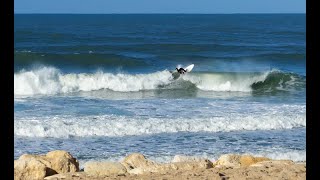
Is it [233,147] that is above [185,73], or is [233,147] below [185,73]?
below

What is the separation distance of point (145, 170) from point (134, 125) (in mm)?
5362

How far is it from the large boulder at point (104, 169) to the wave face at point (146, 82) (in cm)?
1213

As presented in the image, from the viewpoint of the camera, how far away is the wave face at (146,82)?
20.3m

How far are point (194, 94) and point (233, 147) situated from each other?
29.2 feet

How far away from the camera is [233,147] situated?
35.7 feet

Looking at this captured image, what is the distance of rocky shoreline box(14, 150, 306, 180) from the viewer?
6457mm

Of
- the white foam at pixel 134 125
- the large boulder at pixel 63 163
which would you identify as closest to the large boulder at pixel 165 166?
the large boulder at pixel 63 163

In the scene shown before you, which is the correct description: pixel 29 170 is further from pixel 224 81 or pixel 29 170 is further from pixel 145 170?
pixel 224 81

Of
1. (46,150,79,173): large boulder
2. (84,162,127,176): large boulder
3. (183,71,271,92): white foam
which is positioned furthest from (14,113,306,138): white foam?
(183,71,271,92): white foam

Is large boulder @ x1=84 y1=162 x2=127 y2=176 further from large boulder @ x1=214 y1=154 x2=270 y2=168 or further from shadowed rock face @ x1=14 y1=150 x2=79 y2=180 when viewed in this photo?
large boulder @ x1=214 y1=154 x2=270 y2=168

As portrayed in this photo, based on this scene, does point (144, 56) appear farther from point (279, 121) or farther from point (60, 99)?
point (279, 121)

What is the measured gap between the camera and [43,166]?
23.3ft

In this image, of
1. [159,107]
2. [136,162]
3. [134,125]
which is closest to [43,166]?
[136,162]
